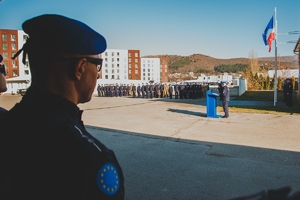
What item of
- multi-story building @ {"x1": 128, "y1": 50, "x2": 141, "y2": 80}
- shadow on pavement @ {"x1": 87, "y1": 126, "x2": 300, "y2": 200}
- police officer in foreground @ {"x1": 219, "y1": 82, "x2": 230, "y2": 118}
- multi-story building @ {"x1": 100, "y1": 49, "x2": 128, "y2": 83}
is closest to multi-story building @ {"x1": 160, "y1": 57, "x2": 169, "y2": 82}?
multi-story building @ {"x1": 128, "y1": 50, "x2": 141, "y2": 80}

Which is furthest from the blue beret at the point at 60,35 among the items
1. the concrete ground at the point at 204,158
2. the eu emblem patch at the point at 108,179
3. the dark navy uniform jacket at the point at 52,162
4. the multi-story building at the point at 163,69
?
the multi-story building at the point at 163,69

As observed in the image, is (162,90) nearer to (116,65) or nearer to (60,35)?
(60,35)

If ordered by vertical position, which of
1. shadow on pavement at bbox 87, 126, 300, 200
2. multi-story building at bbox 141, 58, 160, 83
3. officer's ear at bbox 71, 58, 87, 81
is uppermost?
multi-story building at bbox 141, 58, 160, 83

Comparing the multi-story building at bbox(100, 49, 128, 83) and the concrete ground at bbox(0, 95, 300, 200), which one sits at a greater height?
the multi-story building at bbox(100, 49, 128, 83)

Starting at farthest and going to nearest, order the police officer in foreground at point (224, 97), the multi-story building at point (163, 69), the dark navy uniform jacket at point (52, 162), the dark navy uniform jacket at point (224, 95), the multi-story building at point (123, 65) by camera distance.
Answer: the multi-story building at point (163, 69) → the multi-story building at point (123, 65) → the dark navy uniform jacket at point (224, 95) → the police officer in foreground at point (224, 97) → the dark navy uniform jacket at point (52, 162)

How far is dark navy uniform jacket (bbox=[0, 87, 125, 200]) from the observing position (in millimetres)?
915

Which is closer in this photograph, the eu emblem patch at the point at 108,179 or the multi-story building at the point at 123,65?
the eu emblem patch at the point at 108,179

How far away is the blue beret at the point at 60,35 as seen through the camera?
1.15m

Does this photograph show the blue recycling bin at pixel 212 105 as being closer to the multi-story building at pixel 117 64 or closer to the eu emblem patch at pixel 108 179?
the eu emblem patch at pixel 108 179

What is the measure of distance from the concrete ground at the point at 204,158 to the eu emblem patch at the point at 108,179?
2.85 meters

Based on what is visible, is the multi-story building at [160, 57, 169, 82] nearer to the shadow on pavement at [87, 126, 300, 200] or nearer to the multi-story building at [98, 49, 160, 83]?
the multi-story building at [98, 49, 160, 83]

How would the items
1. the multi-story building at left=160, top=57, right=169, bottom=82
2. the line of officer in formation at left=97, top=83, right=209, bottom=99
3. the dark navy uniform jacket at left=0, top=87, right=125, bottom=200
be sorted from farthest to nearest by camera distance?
the multi-story building at left=160, top=57, right=169, bottom=82, the line of officer in formation at left=97, top=83, right=209, bottom=99, the dark navy uniform jacket at left=0, top=87, right=125, bottom=200

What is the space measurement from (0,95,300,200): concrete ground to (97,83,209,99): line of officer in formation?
16454 mm

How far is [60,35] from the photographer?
114 cm
